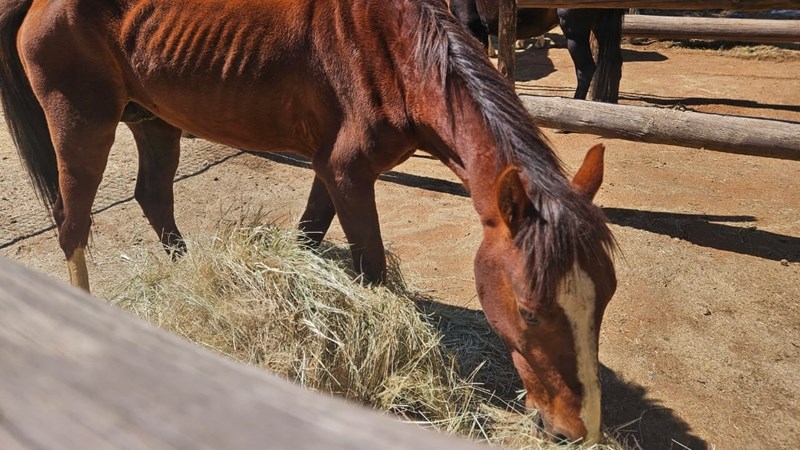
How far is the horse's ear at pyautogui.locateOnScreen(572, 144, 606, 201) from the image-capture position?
222 centimetres

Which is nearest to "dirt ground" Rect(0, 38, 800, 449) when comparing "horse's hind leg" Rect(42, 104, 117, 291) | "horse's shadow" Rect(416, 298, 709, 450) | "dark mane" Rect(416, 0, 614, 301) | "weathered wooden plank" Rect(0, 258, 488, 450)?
"horse's shadow" Rect(416, 298, 709, 450)

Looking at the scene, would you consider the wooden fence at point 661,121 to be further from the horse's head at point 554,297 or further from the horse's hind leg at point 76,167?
the horse's hind leg at point 76,167

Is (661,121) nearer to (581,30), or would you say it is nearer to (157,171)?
(581,30)

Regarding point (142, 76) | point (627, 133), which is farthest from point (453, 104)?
point (627, 133)

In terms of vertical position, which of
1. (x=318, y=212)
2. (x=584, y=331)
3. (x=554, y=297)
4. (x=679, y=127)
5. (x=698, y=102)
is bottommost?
(x=698, y=102)

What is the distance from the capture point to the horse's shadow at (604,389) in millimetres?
2580

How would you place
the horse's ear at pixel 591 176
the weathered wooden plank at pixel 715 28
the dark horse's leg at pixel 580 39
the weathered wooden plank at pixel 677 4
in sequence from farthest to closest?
the weathered wooden plank at pixel 715 28, the dark horse's leg at pixel 580 39, the weathered wooden plank at pixel 677 4, the horse's ear at pixel 591 176

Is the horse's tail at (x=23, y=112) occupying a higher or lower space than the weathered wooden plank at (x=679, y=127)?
higher

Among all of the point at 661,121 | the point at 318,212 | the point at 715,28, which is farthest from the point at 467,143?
the point at 715,28

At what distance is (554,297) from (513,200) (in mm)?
323

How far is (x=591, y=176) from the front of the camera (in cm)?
224

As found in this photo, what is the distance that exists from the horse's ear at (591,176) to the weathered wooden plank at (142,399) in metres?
1.72

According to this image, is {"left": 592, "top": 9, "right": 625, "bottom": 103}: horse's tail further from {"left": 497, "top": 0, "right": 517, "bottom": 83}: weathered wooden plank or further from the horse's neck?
the horse's neck

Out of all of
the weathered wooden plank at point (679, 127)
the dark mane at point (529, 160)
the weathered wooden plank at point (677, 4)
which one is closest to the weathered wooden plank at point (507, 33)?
the weathered wooden plank at point (677, 4)
